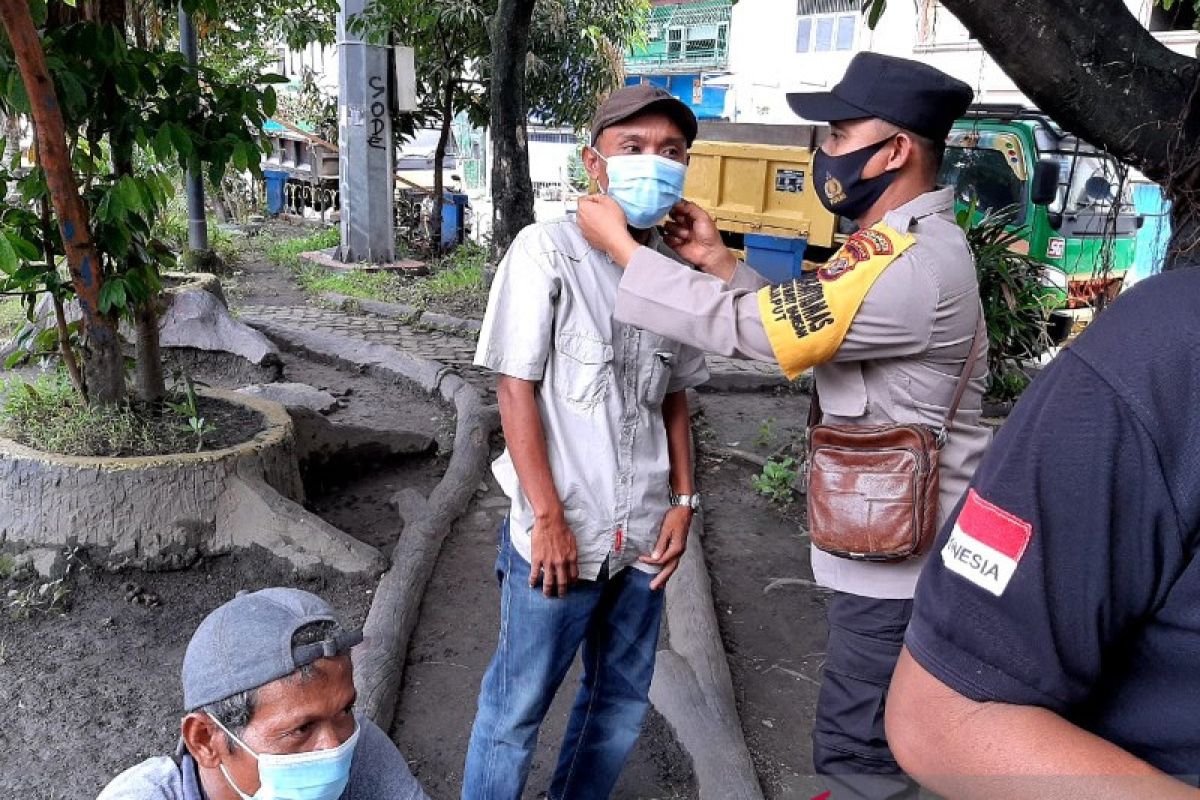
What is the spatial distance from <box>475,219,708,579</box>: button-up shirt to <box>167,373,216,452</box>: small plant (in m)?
2.21

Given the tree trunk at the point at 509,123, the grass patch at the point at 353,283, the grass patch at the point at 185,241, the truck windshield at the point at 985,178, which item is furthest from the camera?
the grass patch at the point at 185,241

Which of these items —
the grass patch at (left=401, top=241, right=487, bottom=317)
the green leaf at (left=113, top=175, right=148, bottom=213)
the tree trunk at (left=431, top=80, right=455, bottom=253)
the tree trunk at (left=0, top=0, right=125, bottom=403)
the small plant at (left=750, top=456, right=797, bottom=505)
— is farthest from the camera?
the tree trunk at (left=431, top=80, right=455, bottom=253)

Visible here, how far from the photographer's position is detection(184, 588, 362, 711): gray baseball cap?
1.62 metres

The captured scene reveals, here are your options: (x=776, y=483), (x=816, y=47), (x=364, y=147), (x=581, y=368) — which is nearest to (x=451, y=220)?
(x=364, y=147)

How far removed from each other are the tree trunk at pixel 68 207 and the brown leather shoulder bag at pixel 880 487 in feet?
9.28

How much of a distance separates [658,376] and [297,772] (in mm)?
1114

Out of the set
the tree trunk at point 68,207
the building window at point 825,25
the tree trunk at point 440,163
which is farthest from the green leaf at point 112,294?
the building window at point 825,25

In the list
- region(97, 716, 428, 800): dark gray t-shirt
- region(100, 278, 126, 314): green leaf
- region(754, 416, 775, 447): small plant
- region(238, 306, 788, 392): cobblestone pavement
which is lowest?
region(754, 416, 775, 447): small plant

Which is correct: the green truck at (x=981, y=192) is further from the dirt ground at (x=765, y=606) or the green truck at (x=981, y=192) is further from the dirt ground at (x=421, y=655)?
the dirt ground at (x=421, y=655)

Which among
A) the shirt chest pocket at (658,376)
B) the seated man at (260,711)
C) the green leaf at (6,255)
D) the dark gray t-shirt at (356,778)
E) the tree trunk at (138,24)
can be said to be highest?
the tree trunk at (138,24)

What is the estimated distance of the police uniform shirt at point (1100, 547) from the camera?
0.78m

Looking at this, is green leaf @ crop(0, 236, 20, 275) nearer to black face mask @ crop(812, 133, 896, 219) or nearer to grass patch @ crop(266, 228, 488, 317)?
black face mask @ crop(812, 133, 896, 219)

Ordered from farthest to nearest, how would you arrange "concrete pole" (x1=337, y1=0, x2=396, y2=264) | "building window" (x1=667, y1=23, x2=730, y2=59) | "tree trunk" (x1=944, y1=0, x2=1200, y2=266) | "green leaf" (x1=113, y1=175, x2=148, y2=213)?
"building window" (x1=667, y1=23, x2=730, y2=59)
"concrete pole" (x1=337, y1=0, x2=396, y2=264)
"green leaf" (x1=113, y1=175, x2=148, y2=213)
"tree trunk" (x1=944, y1=0, x2=1200, y2=266)

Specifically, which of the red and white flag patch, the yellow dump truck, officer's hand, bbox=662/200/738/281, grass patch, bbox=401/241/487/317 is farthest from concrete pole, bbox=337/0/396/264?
the red and white flag patch
